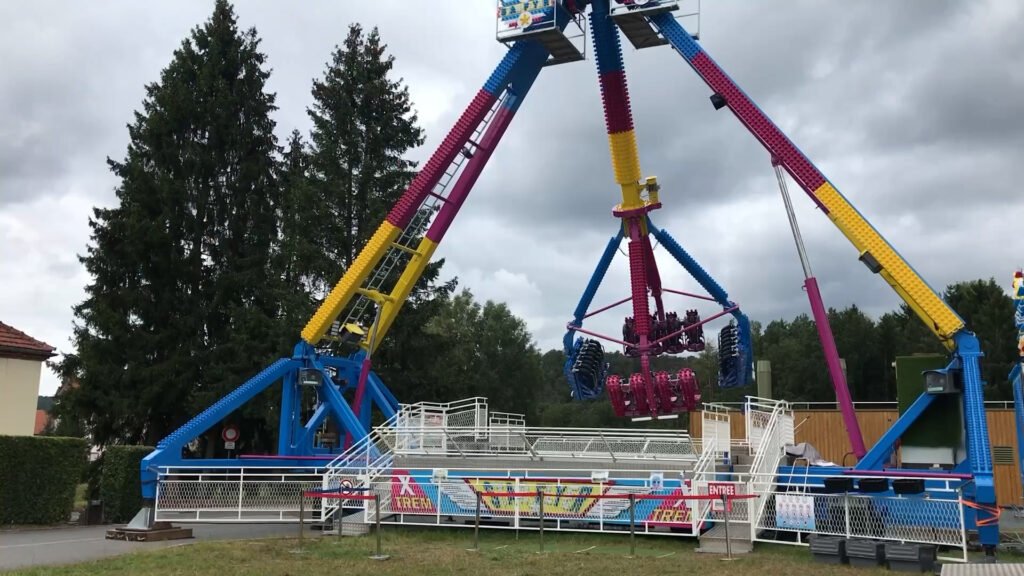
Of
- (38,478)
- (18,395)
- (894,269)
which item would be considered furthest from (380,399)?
(894,269)

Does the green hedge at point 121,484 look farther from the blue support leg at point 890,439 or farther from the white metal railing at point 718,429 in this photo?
the blue support leg at point 890,439

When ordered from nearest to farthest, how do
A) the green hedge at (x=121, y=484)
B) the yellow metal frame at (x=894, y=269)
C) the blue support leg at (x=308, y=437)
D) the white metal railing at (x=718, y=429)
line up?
the yellow metal frame at (x=894, y=269), the white metal railing at (x=718, y=429), the green hedge at (x=121, y=484), the blue support leg at (x=308, y=437)

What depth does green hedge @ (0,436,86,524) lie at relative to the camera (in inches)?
846

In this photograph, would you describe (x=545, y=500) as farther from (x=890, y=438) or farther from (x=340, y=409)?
(x=340, y=409)

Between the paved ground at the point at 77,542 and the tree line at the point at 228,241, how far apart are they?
12537 mm

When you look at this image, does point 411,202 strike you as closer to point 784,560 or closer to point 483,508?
point 483,508

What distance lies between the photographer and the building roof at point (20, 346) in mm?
26375

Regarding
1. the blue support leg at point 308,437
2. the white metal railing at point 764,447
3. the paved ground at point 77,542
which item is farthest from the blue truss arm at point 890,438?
the blue support leg at point 308,437

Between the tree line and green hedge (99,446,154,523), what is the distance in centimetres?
855

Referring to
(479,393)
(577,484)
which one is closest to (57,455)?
(577,484)

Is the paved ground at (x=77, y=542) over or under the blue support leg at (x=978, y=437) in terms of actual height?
under

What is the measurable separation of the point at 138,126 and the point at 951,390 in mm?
34350

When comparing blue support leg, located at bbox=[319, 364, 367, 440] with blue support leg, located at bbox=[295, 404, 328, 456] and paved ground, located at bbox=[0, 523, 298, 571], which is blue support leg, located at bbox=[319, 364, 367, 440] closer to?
blue support leg, located at bbox=[295, 404, 328, 456]

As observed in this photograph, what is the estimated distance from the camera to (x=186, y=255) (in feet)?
120
